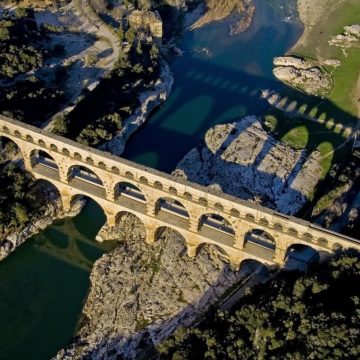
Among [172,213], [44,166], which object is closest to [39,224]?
[44,166]

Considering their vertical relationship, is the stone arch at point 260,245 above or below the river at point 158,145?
above

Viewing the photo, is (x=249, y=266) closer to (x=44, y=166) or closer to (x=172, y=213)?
(x=172, y=213)

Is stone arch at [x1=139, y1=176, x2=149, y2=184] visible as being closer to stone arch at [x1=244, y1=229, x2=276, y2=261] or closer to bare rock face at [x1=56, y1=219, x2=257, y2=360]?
bare rock face at [x1=56, y1=219, x2=257, y2=360]

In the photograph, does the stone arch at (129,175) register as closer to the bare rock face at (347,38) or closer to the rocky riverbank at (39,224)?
the rocky riverbank at (39,224)

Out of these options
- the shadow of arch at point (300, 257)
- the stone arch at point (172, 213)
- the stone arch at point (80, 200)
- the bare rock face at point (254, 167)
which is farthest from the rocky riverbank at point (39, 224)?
the shadow of arch at point (300, 257)

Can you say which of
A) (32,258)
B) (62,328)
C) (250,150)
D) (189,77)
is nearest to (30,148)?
(32,258)

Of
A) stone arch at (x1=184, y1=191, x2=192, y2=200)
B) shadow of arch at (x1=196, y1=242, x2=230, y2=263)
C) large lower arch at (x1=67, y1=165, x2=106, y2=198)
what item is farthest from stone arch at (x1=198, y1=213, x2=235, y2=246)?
large lower arch at (x1=67, y1=165, x2=106, y2=198)
